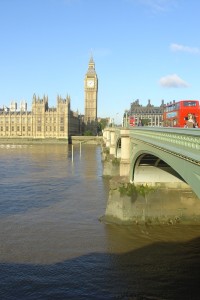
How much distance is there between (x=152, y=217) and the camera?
72.6 feet

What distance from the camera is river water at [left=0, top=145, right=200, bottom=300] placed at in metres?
14.5

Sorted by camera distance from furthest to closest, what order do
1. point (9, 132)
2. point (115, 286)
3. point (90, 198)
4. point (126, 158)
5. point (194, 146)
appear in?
point (9, 132), point (90, 198), point (126, 158), point (115, 286), point (194, 146)

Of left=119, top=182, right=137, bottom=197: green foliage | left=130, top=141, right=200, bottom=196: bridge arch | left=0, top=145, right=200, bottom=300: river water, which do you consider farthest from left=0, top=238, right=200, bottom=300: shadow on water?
left=119, top=182, right=137, bottom=197: green foliage

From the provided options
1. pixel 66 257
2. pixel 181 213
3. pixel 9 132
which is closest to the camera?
pixel 66 257

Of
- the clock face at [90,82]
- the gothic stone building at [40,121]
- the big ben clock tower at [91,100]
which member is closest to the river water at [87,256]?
the gothic stone building at [40,121]

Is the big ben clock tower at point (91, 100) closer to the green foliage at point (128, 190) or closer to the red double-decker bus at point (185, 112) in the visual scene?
the red double-decker bus at point (185, 112)

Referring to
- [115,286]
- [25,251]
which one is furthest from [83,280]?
[25,251]

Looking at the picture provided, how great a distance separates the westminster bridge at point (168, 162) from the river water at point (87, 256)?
162cm

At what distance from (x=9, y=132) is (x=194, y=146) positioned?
15214 centimetres

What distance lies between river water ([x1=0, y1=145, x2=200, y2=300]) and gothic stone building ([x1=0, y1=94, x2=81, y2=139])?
401 feet

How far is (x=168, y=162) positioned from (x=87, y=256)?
6288mm

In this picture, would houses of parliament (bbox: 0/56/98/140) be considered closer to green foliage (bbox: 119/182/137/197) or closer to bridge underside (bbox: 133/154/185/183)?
bridge underside (bbox: 133/154/185/183)

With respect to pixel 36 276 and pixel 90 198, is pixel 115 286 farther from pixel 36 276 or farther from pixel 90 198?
pixel 90 198

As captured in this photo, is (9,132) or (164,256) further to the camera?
(9,132)
